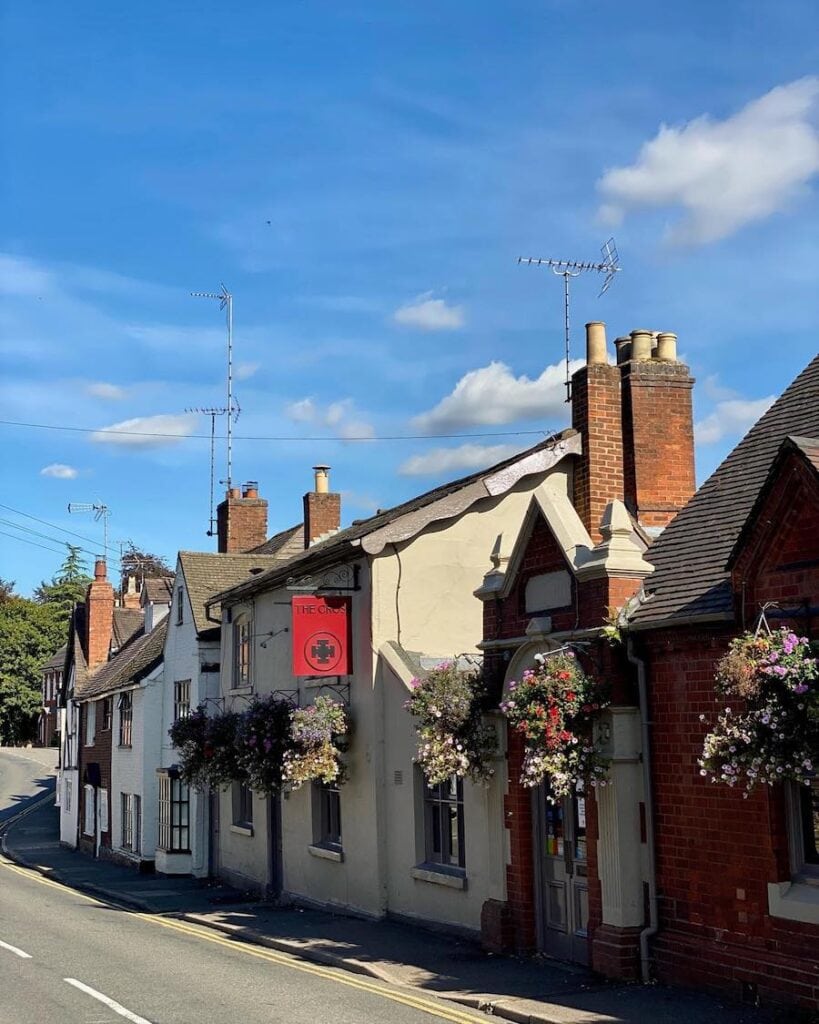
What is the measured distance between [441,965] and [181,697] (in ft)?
58.1

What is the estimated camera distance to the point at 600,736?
13.0 metres

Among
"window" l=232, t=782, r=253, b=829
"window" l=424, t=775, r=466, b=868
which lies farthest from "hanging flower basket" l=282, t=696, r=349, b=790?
"window" l=232, t=782, r=253, b=829

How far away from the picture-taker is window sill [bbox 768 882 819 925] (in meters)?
10.5

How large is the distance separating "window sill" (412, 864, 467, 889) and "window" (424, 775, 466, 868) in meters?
0.17

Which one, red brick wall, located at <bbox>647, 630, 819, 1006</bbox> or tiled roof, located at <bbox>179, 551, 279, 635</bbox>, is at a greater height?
tiled roof, located at <bbox>179, 551, 279, 635</bbox>

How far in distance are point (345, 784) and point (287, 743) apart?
131 centimetres

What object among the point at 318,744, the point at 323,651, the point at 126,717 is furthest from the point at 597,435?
the point at 126,717

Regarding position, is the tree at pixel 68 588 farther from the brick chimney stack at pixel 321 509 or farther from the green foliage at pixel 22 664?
the brick chimney stack at pixel 321 509

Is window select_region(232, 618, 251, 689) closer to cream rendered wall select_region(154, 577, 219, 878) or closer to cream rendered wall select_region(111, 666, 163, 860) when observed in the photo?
cream rendered wall select_region(154, 577, 219, 878)

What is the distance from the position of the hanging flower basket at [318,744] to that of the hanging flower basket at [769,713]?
365 inches

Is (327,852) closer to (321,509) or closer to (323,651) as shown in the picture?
(323,651)

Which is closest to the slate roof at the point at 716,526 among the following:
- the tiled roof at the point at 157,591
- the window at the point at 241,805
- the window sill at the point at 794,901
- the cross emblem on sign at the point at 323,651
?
the window sill at the point at 794,901

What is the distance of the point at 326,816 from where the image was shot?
2133 centimetres

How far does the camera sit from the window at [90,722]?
39731 millimetres
